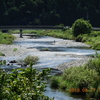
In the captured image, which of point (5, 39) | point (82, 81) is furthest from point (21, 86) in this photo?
point (5, 39)

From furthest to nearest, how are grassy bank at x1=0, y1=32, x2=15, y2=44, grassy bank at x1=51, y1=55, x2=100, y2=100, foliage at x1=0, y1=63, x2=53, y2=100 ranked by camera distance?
grassy bank at x1=0, y1=32, x2=15, y2=44 < grassy bank at x1=51, y1=55, x2=100, y2=100 < foliage at x1=0, y1=63, x2=53, y2=100

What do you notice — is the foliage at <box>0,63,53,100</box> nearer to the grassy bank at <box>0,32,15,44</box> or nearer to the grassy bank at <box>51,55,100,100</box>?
the grassy bank at <box>51,55,100,100</box>

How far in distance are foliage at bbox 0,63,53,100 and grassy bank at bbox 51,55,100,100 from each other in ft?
62.6

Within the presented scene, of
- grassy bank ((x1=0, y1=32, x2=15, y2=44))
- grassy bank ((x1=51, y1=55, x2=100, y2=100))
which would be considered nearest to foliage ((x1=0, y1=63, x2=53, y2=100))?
grassy bank ((x1=51, y1=55, x2=100, y2=100))

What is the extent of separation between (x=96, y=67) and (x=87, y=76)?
2.98 meters

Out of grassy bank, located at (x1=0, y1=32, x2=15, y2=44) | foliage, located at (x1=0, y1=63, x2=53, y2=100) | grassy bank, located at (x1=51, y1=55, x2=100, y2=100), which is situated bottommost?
grassy bank, located at (x1=0, y1=32, x2=15, y2=44)

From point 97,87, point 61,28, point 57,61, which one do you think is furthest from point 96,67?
point 61,28

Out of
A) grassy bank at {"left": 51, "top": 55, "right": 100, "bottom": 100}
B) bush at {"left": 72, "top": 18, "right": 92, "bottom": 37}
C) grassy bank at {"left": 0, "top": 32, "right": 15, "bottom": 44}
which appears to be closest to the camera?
grassy bank at {"left": 51, "top": 55, "right": 100, "bottom": 100}

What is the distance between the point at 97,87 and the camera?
29.9 meters

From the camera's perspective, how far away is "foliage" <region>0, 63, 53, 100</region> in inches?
399

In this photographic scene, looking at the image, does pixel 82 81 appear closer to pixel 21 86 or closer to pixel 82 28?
pixel 21 86

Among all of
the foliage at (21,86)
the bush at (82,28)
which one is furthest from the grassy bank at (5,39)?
the foliage at (21,86)

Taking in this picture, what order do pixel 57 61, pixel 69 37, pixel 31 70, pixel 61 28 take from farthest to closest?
Result: pixel 61 28
pixel 69 37
pixel 57 61
pixel 31 70

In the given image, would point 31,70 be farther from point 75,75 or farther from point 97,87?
point 75,75
